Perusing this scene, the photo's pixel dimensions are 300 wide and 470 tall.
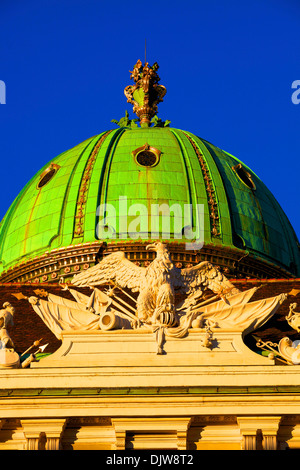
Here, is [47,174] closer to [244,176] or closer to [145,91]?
[145,91]

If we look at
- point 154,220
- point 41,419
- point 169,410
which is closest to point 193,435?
point 169,410

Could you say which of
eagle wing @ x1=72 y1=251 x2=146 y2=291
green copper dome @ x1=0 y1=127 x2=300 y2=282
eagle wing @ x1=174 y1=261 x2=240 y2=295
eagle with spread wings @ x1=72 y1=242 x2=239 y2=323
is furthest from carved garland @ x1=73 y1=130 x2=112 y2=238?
eagle wing @ x1=174 y1=261 x2=240 y2=295

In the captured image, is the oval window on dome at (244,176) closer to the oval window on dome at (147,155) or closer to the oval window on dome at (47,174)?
the oval window on dome at (147,155)

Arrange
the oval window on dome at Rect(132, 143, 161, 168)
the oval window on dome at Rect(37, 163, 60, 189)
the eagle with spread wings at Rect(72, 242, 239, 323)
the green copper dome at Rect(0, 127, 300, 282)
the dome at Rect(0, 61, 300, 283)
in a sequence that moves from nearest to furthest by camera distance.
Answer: the eagle with spread wings at Rect(72, 242, 239, 323) → the dome at Rect(0, 61, 300, 283) → the green copper dome at Rect(0, 127, 300, 282) → the oval window on dome at Rect(132, 143, 161, 168) → the oval window on dome at Rect(37, 163, 60, 189)

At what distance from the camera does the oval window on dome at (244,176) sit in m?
57.8

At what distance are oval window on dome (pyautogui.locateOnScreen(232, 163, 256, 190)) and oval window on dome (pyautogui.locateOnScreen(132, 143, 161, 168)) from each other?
3.27 meters

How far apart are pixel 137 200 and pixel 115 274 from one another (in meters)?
14.5

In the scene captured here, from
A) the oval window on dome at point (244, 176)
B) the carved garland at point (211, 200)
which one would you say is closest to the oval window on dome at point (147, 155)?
the carved garland at point (211, 200)

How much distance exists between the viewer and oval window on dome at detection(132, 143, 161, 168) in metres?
56.8

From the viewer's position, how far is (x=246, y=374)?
36438 mm

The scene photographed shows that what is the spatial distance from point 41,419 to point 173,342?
167 inches

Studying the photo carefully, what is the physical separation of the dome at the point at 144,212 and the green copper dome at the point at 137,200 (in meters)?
0.05

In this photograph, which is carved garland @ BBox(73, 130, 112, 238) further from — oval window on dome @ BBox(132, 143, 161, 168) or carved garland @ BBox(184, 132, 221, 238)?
carved garland @ BBox(184, 132, 221, 238)
